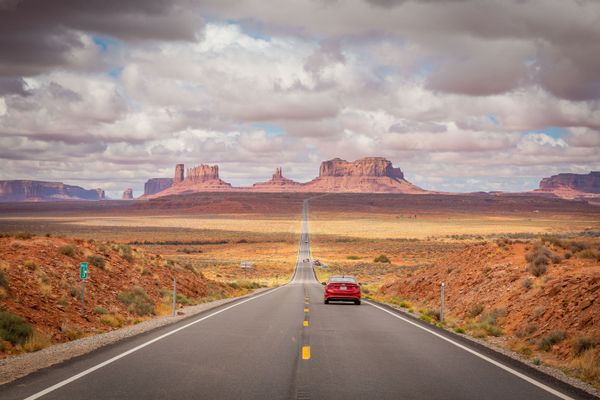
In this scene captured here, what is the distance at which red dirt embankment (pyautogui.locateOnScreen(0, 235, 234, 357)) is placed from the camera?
46.9 ft

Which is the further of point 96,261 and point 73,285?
point 96,261

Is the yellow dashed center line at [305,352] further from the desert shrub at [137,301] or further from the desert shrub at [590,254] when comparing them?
the desert shrub at [590,254]

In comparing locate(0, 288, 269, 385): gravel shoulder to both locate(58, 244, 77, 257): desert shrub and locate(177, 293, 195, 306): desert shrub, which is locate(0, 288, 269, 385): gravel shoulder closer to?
locate(58, 244, 77, 257): desert shrub

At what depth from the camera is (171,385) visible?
8.11 meters

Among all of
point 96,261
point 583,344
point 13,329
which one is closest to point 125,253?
point 96,261

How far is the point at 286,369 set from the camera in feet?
30.6

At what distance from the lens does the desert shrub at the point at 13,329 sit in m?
11.7

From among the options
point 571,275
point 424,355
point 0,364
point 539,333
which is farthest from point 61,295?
point 571,275

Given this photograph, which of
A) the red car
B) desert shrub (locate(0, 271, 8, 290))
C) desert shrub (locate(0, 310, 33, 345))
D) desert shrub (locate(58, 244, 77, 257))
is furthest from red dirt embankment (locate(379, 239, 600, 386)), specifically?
desert shrub (locate(58, 244, 77, 257))

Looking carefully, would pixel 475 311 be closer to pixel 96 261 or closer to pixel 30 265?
pixel 96 261

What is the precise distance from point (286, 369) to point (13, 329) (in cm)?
654

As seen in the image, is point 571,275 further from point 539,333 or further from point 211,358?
point 211,358

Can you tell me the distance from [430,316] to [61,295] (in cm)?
1216

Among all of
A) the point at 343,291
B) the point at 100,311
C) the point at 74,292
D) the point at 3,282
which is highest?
the point at 3,282
